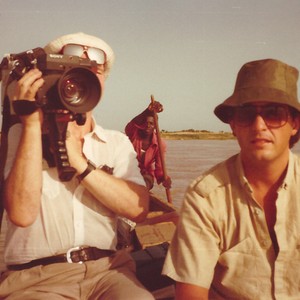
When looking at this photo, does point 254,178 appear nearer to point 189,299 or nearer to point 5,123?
point 189,299

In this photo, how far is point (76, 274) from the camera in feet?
6.91

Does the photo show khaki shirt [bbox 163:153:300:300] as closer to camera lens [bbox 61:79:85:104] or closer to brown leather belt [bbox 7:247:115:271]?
brown leather belt [bbox 7:247:115:271]

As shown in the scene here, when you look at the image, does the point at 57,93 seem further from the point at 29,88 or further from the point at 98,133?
the point at 98,133

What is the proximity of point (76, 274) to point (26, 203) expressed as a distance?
0.39 meters

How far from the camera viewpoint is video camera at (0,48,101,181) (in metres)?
1.94

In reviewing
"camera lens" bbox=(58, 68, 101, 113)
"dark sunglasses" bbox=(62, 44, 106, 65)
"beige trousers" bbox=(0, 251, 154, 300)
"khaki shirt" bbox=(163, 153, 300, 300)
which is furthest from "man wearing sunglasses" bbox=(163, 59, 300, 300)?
"dark sunglasses" bbox=(62, 44, 106, 65)

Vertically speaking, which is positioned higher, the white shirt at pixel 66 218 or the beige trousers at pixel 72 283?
the white shirt at pixel 66 218

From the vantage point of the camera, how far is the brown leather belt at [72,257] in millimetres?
2086

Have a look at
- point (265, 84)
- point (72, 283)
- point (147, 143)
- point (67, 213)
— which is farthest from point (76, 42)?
point (147, 143)

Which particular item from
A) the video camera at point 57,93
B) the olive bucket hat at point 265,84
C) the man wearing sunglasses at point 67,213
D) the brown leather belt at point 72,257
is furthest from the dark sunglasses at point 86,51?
the brown leather belt at point 72,257

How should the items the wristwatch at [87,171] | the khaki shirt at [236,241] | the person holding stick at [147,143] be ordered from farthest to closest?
the person holding stick at [147,143], the wristwatch at [87,171], the khaki shirt at [236,241]

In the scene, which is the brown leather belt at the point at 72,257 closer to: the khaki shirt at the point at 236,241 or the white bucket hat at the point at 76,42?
the khaki shirt at the point at 236,241

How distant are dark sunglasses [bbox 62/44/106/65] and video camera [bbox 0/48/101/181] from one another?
178 millimetres

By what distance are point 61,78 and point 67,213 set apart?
0.61 meters
